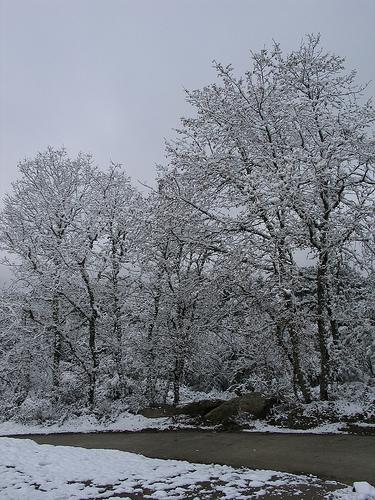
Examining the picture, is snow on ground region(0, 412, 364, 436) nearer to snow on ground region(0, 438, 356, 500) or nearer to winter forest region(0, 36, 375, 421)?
winter forest region(0, 36, 375, 421)

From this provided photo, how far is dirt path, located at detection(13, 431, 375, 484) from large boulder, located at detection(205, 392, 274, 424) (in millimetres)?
1089

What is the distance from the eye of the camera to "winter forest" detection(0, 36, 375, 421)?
12.9 meters

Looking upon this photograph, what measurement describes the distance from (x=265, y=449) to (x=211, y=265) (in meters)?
7.86

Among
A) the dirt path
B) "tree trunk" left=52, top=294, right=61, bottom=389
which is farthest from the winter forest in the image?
the dirt path

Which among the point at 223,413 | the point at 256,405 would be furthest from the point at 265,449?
the point at 223,413

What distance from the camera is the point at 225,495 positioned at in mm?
6617

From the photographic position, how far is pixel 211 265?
54.1ft

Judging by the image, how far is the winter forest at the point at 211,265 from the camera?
42.2 feet

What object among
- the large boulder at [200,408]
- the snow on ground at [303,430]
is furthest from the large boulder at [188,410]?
the snow on ground at [303,430]

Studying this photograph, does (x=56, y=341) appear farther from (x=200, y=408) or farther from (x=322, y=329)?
(x=322, y=329)

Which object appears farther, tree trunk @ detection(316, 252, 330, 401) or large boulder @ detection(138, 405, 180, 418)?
large boulder @ detection(138, 405, 180, 418)

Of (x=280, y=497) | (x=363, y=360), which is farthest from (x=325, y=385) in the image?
(x=280, y=497)

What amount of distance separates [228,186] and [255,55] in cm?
403

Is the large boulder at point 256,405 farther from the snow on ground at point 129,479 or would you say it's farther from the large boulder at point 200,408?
the snow on ground at point 129,479
